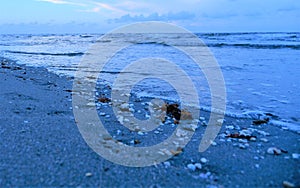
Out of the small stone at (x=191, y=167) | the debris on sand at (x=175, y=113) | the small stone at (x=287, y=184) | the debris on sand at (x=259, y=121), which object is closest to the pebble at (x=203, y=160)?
the small stone at (x=191, y=167)

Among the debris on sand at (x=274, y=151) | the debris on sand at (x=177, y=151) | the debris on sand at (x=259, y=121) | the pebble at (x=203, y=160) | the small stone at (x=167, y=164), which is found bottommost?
the debris on sand at (x=259, y=121)

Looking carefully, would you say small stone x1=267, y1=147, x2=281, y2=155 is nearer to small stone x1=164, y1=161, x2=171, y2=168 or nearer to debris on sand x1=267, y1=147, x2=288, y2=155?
debris on sand x1=267, y1=147, x2=288, y2=155

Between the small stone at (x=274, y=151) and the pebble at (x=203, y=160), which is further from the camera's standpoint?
the small stone at (x=274, y=151)

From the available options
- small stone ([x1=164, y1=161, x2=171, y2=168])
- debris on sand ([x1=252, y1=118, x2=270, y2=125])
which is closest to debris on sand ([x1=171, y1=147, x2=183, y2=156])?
small stone ([x1=164, y1=161, x2=171, y2=168])

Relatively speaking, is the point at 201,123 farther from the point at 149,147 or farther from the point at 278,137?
the point at 149,147

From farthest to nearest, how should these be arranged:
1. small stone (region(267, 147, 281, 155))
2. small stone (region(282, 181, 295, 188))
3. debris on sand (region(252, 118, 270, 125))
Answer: debris on sand (region(252, 118, 270, 125)) < small stone (region(267, 147, 281, 155)) < small stone (region(282, 181, 295, 188))

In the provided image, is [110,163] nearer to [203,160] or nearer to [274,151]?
[203,160]

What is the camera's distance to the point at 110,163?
2.79 m

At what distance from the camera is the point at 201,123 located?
15.0ft

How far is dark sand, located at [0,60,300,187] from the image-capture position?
2.48m

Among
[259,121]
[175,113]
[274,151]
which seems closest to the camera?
[274,151]

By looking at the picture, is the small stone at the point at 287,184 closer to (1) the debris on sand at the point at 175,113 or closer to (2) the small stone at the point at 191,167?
(2) the small stone at the point at 191,167

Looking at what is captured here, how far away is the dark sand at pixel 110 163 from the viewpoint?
8.14 ft

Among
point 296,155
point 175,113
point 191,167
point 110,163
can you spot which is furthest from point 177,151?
point 175,113
